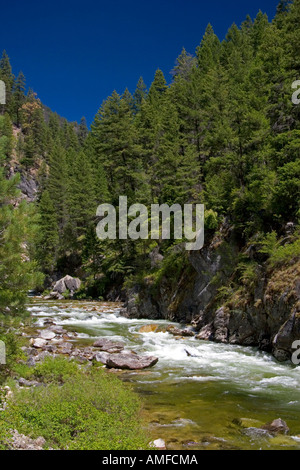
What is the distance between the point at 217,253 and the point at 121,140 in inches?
937

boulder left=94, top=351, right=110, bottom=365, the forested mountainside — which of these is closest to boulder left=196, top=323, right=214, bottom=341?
the forested mountainside

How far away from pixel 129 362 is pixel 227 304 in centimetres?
686

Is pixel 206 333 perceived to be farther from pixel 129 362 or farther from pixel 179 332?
pixel 129 362

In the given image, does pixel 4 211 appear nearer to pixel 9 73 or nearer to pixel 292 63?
pixel 292 63

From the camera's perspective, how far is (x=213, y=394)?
10242mm

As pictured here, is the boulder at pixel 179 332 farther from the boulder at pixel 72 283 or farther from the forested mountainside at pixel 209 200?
the boulder at pixel 72 283

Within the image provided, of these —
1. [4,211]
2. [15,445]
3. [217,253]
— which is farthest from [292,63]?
[15,445]

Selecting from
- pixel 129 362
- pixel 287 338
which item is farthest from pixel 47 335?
pixel 287 338

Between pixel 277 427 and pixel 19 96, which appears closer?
pixel 277 427

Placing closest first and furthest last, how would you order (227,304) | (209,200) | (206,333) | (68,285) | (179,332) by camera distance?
(227,304) → (206,333) → (179,332) → (209,200) → (68,285)

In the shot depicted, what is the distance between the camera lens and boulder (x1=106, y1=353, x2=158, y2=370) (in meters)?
13.0

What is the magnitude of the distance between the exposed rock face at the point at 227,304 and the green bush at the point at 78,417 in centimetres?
750

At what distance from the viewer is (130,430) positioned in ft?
22.2

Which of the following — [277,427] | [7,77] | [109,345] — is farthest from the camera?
[7,77]
